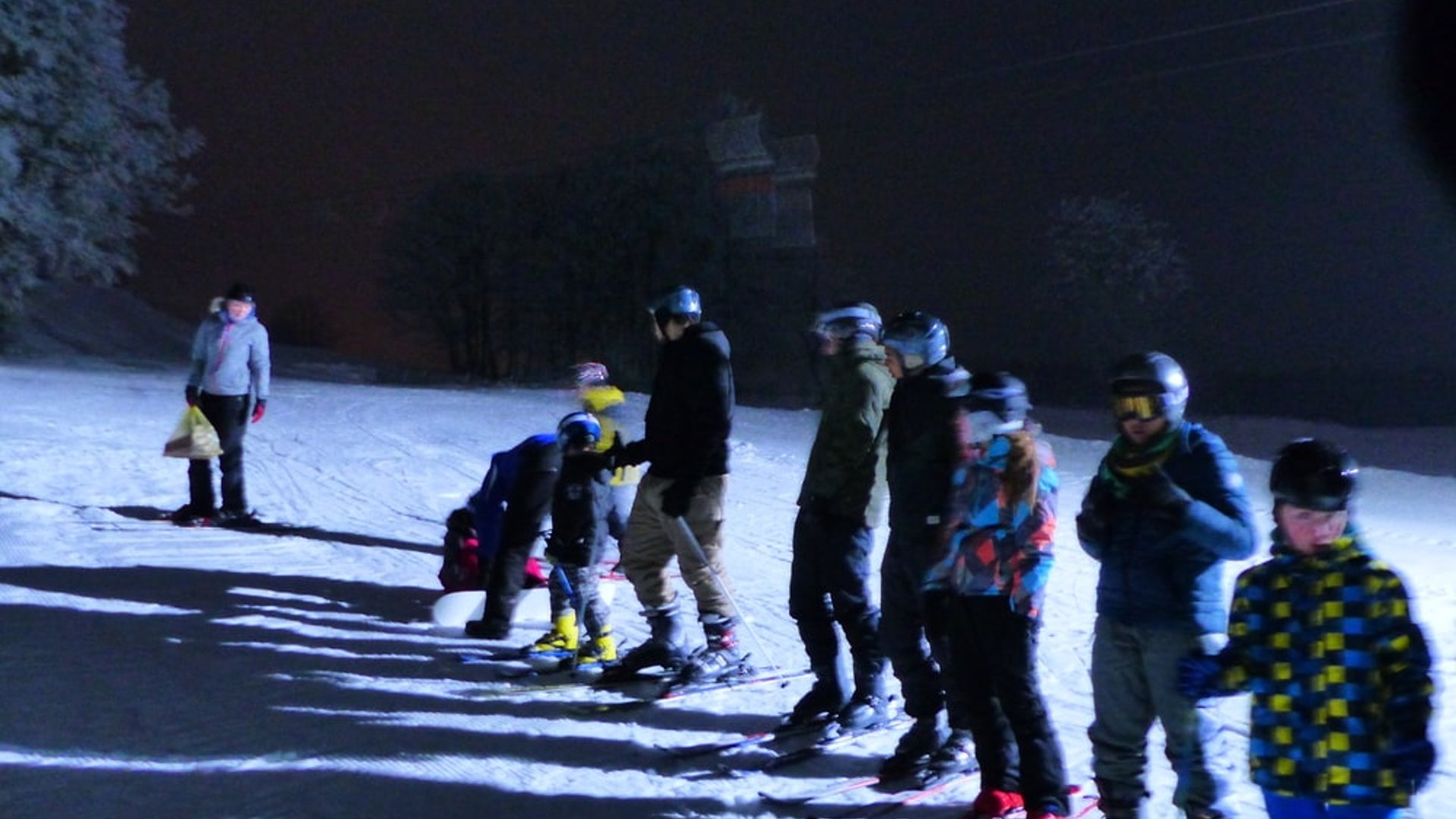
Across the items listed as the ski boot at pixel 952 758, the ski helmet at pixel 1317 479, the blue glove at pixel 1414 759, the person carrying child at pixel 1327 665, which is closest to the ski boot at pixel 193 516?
the ski boot at pixel 952 758

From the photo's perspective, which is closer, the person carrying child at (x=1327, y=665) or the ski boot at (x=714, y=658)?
the person carrying child at (x=1327, y=665)

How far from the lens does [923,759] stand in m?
4.98

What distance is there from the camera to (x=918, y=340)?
4863 millimetres

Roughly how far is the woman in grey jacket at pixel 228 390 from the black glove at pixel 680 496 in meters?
5.62

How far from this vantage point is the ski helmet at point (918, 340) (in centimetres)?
487

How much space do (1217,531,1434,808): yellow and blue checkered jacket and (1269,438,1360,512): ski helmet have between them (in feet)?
0.42

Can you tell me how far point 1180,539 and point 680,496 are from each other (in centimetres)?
273

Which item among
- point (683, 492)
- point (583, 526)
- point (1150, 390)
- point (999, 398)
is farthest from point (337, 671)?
point (1150, 390)

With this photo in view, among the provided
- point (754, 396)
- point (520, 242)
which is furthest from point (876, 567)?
point (520, 242)

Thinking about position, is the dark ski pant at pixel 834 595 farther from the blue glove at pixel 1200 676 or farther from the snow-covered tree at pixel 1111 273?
the snow-covered tree at pixel 1111 273

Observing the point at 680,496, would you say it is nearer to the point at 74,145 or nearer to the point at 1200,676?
the point at 1200,676

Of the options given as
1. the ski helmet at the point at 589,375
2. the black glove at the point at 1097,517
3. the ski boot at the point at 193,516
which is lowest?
the ski boot at the point at 193,516

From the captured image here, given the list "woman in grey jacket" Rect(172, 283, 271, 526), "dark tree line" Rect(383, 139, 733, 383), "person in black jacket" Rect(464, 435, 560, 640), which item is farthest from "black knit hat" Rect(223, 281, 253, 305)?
"dark tree line" Rect(383, 139, 733, 383)

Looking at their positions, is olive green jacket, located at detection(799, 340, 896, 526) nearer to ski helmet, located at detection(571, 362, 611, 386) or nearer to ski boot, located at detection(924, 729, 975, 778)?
ski boot, located at detection(924, 729, 975, 778)
